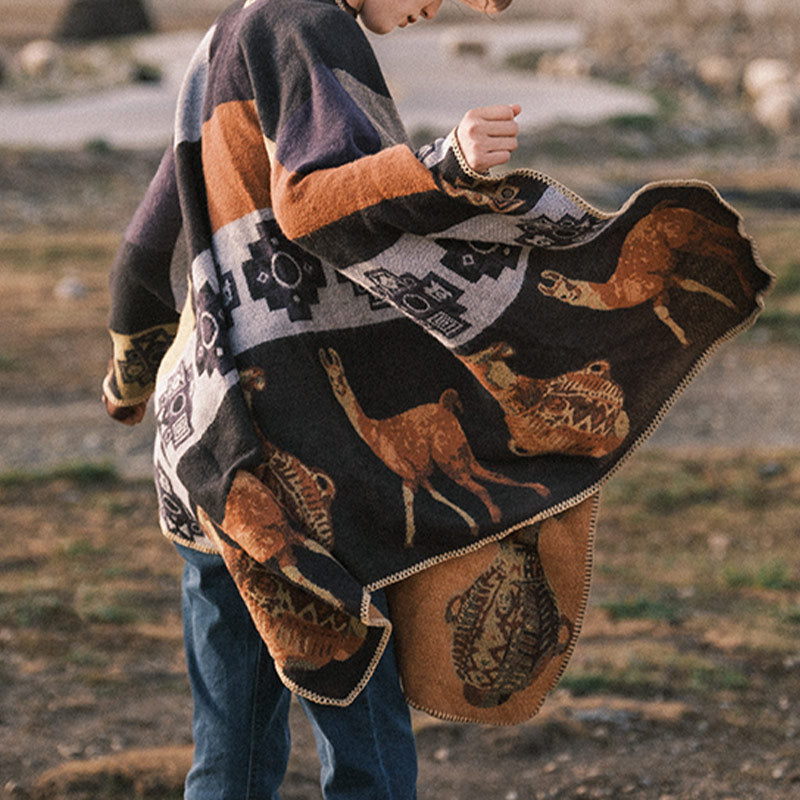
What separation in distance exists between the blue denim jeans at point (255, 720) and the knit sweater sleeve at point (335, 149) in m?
0.53

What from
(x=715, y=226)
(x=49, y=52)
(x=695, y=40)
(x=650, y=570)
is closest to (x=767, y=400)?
(x=650, y=570)

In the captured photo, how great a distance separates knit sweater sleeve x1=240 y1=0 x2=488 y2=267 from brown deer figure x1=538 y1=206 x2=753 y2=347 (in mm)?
225

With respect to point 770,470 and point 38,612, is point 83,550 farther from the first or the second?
point 770,470

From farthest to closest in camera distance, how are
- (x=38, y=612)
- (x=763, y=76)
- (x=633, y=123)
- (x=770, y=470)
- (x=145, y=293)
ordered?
(x=763, y=76) < (x=633, y=123) < (x=770, y=470) < (x=38, y=612) < (x=145, y=293)

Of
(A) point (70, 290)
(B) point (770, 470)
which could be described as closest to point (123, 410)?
(B) point (770, 470)

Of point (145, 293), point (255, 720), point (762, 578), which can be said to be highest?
point (145, 293)

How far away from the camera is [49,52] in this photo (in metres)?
16.5

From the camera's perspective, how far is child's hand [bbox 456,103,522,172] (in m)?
1.49

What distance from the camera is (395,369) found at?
5.70 ft

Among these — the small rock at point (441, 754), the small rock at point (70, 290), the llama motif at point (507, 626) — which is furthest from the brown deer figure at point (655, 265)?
the small rock at point (70, 290)

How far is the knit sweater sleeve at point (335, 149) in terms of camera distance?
1.50 metres

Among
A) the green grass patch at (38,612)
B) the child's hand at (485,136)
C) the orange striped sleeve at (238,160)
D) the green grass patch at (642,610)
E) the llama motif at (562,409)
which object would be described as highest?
the child's hand at (485,136)

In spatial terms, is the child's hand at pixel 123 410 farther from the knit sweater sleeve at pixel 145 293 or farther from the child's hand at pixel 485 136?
the child's hand at pixel 485 136

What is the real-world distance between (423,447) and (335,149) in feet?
1.48
